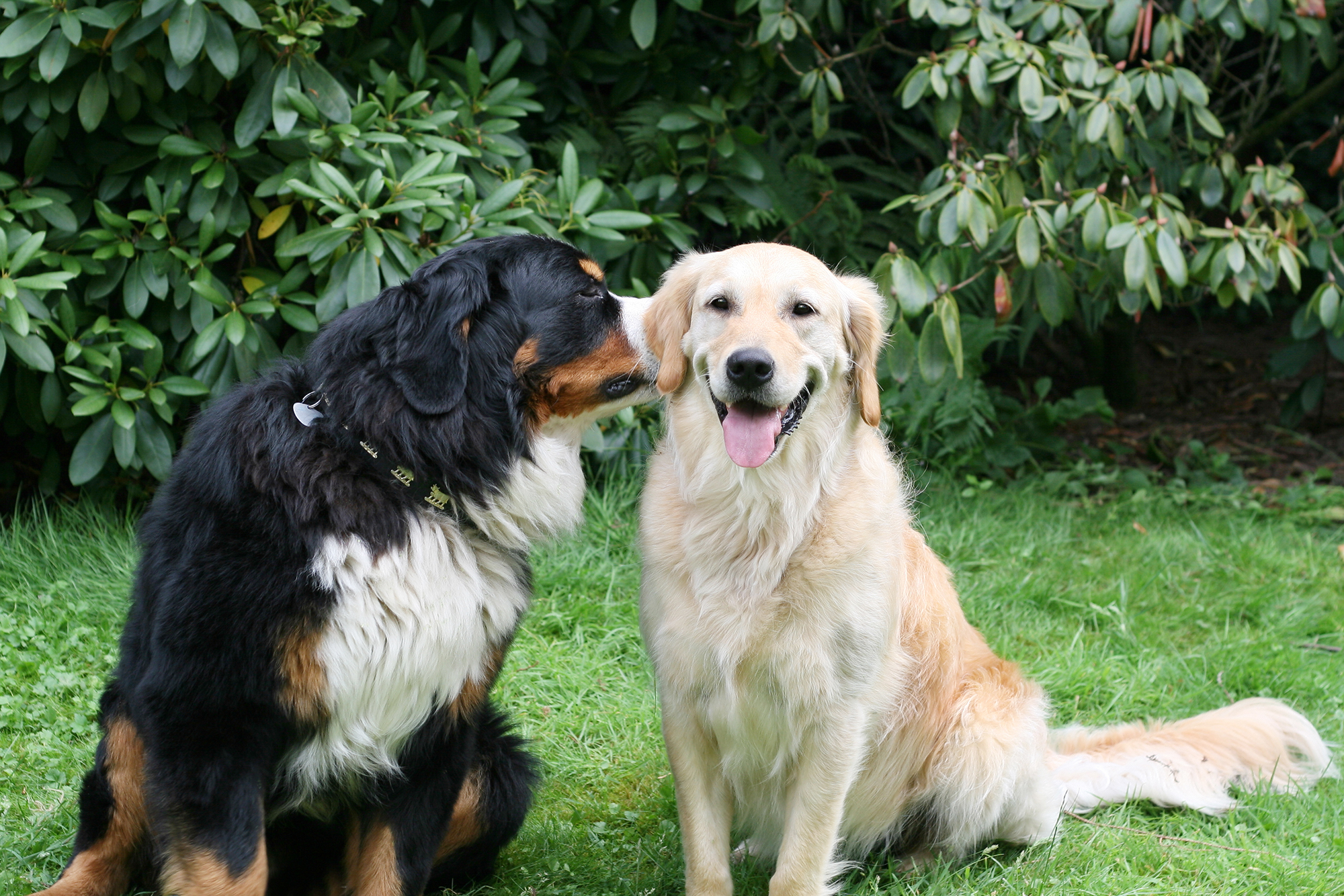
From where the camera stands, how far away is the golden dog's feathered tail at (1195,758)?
10.2 ft

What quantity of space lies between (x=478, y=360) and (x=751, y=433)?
0.62 m

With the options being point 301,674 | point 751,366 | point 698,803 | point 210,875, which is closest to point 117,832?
point 210,875

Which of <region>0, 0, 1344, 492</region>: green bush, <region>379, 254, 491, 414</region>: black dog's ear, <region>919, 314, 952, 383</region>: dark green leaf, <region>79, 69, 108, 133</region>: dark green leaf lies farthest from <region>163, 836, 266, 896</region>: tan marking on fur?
<region>919, 314, 952, 383</region>: dark green leaf

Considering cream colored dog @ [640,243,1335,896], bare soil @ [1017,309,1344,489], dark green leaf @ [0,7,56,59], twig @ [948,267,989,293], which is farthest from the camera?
bare soil @ [1017,309,1344,489]

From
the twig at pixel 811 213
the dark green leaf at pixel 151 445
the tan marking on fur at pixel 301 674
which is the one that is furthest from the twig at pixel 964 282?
the dark green leaf at pixel 151 445

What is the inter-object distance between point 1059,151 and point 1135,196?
0.37m

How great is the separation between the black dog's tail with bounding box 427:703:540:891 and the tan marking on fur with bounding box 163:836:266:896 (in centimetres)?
50

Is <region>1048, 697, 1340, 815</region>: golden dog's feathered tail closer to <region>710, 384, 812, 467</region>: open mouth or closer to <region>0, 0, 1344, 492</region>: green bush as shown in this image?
<region>710, 384, 812, 467</region>: open mouth

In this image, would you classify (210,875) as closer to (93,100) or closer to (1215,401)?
(93,100)

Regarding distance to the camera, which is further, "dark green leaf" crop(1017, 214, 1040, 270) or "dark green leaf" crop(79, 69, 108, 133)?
"dark green leaf" crop(1017, 214, 1040, 270)

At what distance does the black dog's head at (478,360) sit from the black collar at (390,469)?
0.02 m

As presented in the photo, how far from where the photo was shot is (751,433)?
2.46 m

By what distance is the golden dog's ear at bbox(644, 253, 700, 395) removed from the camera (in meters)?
2.60

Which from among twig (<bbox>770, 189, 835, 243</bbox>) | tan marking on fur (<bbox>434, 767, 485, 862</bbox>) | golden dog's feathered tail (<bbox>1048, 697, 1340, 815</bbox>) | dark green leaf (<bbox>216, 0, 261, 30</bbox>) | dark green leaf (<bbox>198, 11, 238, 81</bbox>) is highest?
dark green leaf (<bbox>216, 0, 261, 30</bbox>)
